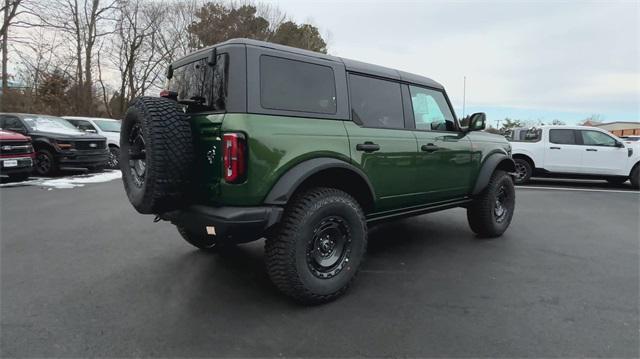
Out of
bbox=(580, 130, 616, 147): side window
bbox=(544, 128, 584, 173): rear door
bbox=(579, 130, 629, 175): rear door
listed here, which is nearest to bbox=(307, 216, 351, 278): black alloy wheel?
bbox=(544, 128, 584, 173): rear door

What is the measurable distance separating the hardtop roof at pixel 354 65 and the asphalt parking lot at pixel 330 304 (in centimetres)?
187

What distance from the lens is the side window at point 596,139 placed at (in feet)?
33.4

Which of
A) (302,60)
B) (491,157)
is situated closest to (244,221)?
(302,60)

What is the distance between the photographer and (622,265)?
13.1 feet

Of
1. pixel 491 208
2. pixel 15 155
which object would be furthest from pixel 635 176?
pixel 15 155

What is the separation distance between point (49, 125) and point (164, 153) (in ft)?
35.2

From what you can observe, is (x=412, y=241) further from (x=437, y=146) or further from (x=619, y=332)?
(x=619, y=332)

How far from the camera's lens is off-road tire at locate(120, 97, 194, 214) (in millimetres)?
2574

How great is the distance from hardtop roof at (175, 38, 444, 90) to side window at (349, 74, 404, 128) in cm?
7

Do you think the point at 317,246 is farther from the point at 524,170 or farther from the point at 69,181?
the point at 524,170

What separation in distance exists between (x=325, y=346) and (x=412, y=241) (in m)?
2.66

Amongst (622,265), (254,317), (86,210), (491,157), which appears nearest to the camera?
(254,317)

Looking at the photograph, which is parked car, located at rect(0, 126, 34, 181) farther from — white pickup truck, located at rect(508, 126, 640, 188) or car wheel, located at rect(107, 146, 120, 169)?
white pickup truck, located at rect(508, 126, 640, 188)

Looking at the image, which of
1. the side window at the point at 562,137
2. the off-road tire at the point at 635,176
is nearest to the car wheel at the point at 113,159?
the side window at the point at 562,137
